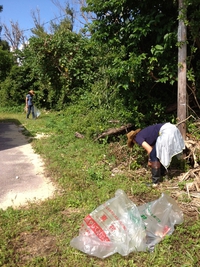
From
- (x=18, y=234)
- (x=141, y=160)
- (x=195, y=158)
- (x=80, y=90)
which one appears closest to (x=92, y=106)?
(x=80, y=90)

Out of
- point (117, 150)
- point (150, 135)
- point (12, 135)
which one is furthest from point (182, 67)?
point (12, 135)

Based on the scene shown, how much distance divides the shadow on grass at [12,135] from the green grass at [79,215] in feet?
5.00

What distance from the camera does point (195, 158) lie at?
447 cm

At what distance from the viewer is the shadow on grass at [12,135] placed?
7.45 metres

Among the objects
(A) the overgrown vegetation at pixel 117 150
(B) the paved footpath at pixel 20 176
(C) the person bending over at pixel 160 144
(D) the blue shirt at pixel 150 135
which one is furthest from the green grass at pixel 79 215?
(D) the blue shirt at pixel 150 135

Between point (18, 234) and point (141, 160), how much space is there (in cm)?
282

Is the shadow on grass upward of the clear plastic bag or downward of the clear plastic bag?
upward

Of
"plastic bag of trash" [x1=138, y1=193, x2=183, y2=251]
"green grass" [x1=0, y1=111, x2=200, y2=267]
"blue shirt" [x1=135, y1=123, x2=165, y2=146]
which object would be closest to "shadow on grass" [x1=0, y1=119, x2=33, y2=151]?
"green grass" [x1=0, y1=111, x2=200, y2=267]

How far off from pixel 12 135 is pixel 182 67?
20.5 feet

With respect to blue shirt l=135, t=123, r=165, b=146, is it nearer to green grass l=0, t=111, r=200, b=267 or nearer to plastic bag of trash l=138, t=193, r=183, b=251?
green grass l=0, t=111, r=200, b=267

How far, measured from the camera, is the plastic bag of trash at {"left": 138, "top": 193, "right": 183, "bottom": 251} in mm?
2809

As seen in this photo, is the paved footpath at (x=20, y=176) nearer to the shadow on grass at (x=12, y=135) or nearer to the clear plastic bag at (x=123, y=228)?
the shadow on grass at (x=12, y=135)

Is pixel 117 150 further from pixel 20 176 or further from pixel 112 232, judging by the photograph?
pixel 112 232

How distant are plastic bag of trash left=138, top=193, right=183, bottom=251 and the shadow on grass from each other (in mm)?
5087
